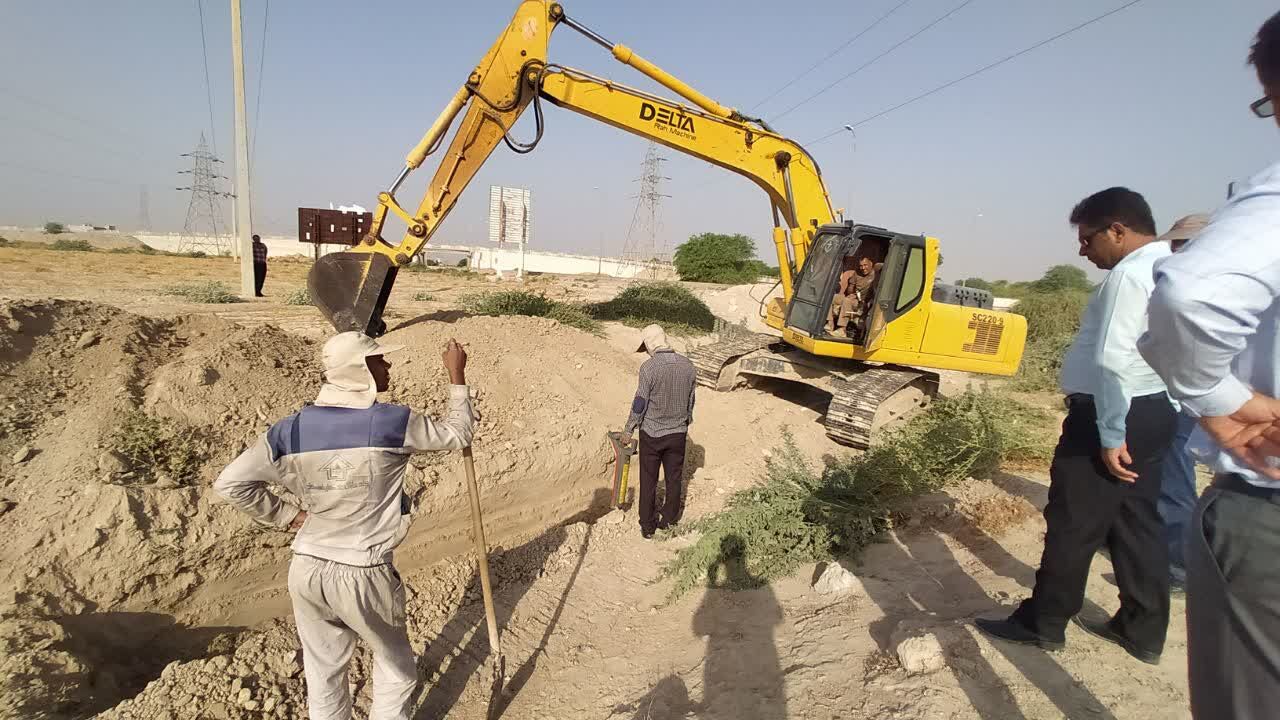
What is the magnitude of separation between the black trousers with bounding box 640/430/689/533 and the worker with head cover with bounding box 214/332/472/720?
2.39 m

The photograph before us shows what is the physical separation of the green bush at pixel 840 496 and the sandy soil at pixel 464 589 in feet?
0.68

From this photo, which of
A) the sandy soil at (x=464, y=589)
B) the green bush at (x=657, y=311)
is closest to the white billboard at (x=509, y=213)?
the green bush at (x=657, y=311)

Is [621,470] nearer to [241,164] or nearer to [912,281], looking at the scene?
[912,281]

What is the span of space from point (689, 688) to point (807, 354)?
5.67 m

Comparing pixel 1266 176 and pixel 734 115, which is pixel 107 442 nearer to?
pixel 1266 176

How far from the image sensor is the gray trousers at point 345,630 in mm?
2424

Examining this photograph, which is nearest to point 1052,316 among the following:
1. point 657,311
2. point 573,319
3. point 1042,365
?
point 1042,365

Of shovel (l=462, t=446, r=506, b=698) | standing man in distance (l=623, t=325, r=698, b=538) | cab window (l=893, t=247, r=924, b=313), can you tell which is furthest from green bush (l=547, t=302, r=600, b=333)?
shovel (l=462, t=446, r=506, b=698)

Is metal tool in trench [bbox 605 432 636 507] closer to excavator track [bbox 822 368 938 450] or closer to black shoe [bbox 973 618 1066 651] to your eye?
excavator track [bbox 822 368 938 450]

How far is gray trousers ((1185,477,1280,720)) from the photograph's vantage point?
1.14 meters

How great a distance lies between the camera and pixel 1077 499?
255cm

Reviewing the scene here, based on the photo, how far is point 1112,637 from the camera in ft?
8.80

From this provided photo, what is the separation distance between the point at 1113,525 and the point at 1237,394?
6.09ft

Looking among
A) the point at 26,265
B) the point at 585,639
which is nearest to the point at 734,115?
the point at 585,639
